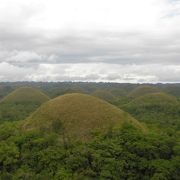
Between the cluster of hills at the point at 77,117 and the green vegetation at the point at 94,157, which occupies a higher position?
the cluster of hills at the point at 77,117

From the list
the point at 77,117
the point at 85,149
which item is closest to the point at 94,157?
the point at 85,149

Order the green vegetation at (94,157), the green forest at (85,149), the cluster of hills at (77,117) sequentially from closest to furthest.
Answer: the green vegetation at (94,157) → the green forest at (85,149) → the cluster of hills at (77,117)

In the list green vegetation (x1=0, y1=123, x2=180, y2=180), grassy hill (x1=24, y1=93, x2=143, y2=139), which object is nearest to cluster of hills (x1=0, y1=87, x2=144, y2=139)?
grassy hill (x1=24, y1=93, x2=143, y2=139)

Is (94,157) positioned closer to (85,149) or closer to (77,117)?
(85,149)

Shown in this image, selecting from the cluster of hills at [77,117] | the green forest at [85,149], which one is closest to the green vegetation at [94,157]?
the green forest at [85,149]

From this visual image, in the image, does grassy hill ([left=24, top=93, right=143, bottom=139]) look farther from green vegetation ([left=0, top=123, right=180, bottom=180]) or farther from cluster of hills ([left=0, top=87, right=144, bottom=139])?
green vegetation ([left=0, top=123, right=180, bottom=180])

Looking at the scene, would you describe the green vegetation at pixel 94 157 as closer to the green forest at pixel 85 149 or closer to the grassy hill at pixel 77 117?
the green forest at pixel 85 149

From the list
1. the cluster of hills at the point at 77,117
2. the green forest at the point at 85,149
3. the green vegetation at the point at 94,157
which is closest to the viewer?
the green vegetation at the point at 94,157

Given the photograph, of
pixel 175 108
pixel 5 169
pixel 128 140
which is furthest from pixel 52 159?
pixel 175 108

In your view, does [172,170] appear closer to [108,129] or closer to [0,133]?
[108,129]
